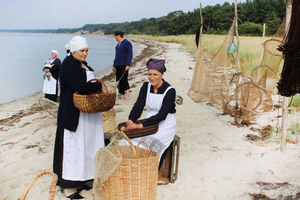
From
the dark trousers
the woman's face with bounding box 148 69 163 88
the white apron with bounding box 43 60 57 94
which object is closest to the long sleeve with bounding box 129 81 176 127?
the woman's face with bounding box 148 69 163 88

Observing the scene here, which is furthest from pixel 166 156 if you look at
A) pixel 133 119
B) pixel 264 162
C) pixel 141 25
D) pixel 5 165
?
pixel 141 25

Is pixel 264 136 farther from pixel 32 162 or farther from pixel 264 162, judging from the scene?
pixel 32 162

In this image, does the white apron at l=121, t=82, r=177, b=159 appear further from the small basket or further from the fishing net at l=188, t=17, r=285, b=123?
the fishing net at l=188, t=17, r=285, b=123

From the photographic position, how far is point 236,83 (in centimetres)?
537

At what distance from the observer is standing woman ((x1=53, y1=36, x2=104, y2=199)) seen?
2865 millimetres

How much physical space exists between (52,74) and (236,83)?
15.1ft

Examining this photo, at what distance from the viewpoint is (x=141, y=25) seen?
11494 centimetres

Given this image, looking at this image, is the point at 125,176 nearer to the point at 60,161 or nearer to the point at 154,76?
the point at 60,161

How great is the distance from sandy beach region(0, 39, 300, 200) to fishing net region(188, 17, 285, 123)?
35 cm

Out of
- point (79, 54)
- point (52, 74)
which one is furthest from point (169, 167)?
point (52, 74)

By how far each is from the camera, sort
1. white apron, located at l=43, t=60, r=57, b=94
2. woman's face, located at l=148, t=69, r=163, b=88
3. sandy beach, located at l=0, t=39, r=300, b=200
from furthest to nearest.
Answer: white apron, located at l=43, t=60, r=57, b=94
sandy beach, located at l=0, t=39, r=300, b=200
woman's face, located at l=148, t=69, r=163, b=88

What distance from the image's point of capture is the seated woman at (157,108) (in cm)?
297

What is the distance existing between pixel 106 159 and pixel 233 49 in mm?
3832

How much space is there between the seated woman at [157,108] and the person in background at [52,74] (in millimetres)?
4589
